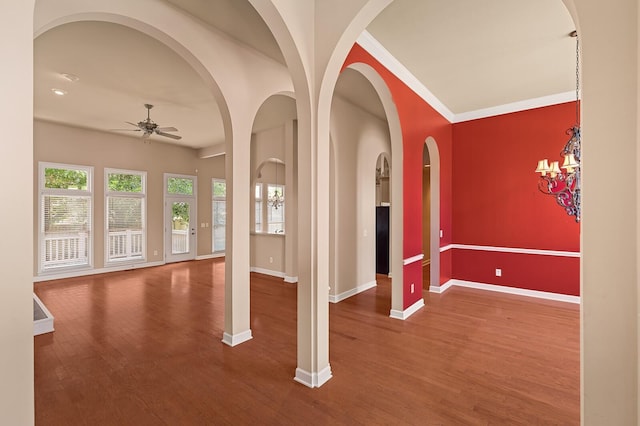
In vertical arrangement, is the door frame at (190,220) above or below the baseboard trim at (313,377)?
above

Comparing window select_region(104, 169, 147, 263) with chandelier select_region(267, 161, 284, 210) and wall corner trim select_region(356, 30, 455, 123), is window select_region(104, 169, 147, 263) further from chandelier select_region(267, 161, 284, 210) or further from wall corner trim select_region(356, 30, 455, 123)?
wall corner trim select_region(356, 30, 455, 123)

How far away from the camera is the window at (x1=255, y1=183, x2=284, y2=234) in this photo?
8.70 m

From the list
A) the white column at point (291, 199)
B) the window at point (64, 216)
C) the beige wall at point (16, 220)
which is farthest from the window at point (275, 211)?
the beige wall at point (16, 220)

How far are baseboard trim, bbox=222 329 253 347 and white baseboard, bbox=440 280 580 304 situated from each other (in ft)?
11.7

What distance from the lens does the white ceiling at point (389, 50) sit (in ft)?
9.23

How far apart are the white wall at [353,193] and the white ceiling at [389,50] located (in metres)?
0.37

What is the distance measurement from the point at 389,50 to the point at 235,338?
3.63 metres

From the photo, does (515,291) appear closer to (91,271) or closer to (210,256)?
(210,256)

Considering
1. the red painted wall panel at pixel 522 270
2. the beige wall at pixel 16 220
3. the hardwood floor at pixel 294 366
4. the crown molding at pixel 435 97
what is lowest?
the hardwood floor at pixel 294 366

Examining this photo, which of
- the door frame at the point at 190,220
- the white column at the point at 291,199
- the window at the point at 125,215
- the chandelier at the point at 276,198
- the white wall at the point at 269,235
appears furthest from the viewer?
the chandelier at the point at 276,198

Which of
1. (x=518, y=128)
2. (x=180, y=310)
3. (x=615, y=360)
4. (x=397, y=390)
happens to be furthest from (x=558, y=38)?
(x=180, y=310)

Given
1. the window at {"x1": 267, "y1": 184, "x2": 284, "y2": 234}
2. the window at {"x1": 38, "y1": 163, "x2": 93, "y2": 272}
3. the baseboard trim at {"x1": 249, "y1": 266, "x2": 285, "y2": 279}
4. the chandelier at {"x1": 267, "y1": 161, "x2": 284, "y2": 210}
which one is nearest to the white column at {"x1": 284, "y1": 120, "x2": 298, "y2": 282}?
the baseboard trim at {"x1": 249, "y1": 266, "x2": 285, "y2": 279}

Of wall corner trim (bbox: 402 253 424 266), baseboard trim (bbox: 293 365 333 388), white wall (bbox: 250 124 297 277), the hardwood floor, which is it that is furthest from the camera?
white wall (bbox: 250 124 297 277)

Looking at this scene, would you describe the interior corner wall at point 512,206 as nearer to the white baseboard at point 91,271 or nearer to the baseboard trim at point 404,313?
the baseboard trim at point 404,313
